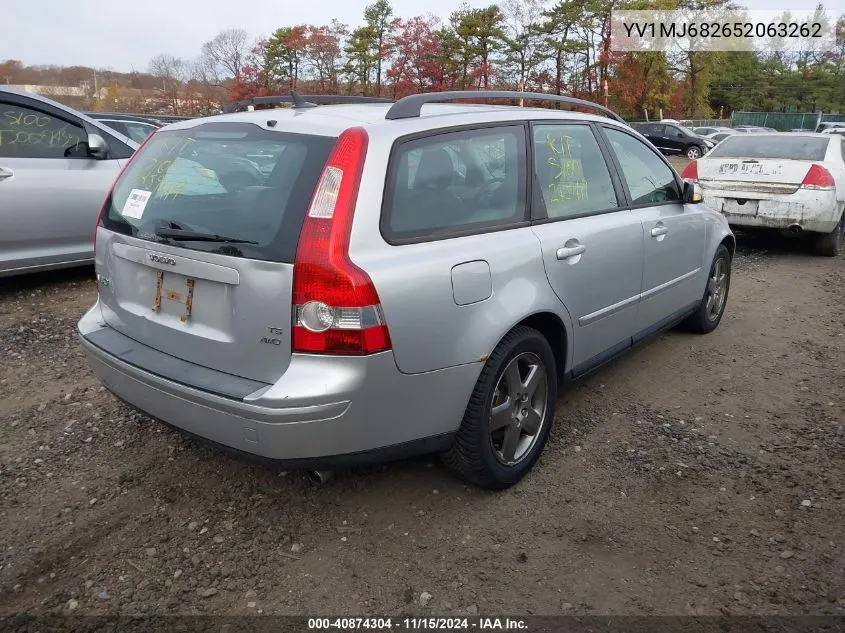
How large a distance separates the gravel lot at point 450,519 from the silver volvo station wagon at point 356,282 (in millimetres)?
351

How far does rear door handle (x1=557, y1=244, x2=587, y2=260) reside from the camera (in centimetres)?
309

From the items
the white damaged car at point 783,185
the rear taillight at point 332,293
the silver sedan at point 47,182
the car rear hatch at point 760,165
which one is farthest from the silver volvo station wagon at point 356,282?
the car rear hatch at point 760,165

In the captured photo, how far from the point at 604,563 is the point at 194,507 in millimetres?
1682

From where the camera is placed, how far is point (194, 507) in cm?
285

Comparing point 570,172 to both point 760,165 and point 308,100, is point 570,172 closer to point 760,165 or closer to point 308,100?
point 308,100

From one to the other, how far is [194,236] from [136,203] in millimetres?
564

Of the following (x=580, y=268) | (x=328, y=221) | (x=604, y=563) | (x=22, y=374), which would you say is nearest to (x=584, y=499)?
(x=604, y=563)

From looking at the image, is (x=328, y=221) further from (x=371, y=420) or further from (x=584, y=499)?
(x=584, y=499)

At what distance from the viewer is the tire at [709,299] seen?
16.3ft

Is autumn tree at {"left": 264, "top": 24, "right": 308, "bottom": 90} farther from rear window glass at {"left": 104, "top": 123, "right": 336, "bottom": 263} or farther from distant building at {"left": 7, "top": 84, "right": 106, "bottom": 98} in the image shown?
rear window glass at {"left": 104, "top": 123, "right": 336, "bottom": 263}

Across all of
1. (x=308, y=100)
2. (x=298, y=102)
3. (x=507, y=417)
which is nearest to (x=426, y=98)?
(x=298, y=102)

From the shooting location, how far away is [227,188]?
2.60 meters

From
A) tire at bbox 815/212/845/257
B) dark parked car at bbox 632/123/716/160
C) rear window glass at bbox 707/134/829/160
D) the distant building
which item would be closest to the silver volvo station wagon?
rear window glass at bbox 707/134/829/160

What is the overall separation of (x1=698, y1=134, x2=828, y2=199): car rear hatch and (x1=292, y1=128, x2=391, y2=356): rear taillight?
6.67 m
